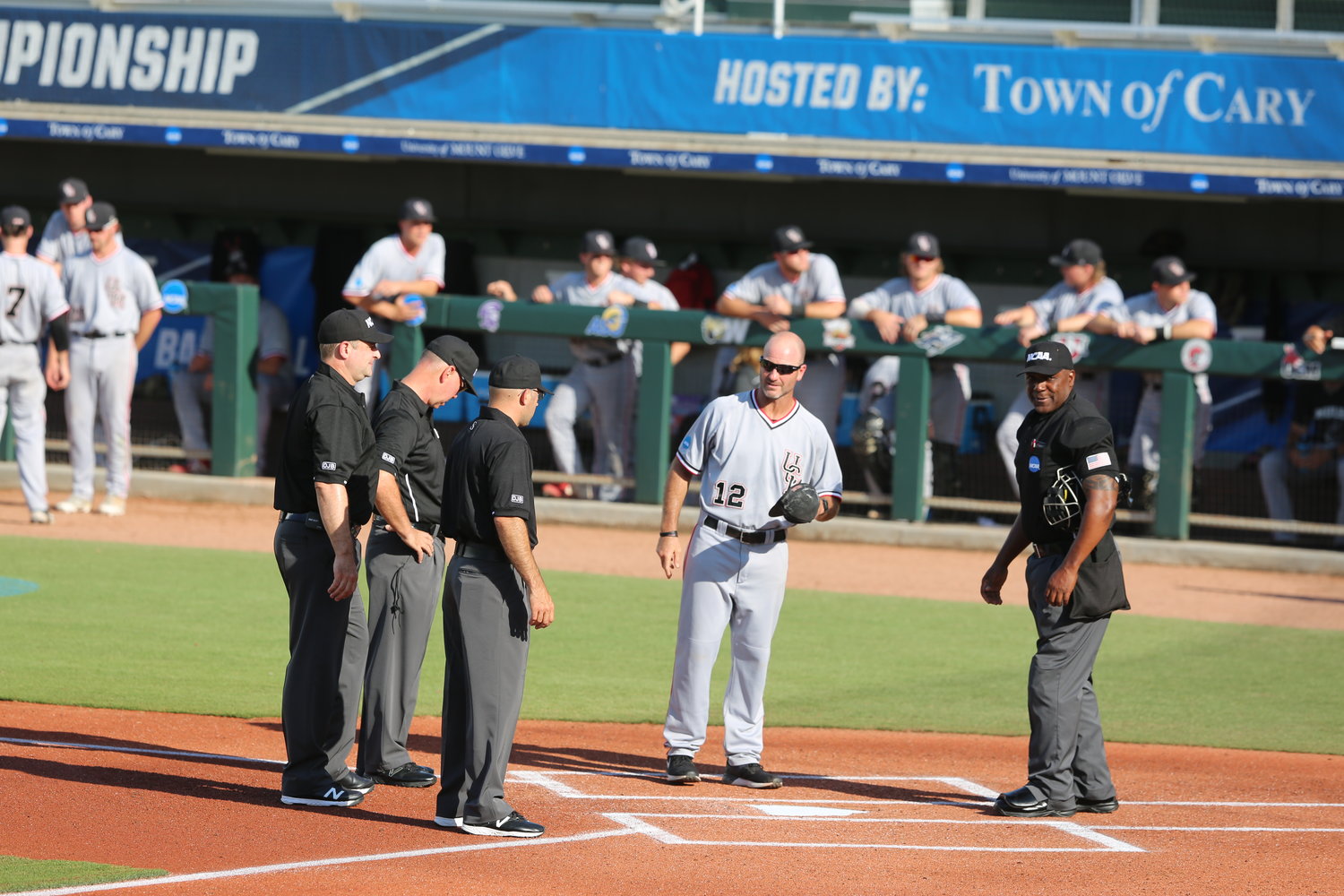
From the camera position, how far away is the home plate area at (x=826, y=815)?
19.6 feet

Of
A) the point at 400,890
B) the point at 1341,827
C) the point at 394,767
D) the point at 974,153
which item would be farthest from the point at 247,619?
the point at 974,153

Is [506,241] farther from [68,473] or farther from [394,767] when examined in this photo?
[394,767]

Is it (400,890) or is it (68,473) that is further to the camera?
(68,473)

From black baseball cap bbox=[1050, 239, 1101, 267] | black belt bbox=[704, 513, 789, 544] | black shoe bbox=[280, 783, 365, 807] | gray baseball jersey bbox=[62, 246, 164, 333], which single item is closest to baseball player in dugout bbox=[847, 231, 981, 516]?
black baseball cap bbox=[1050, 239, 1101, 267]

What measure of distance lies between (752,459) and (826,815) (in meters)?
1.40

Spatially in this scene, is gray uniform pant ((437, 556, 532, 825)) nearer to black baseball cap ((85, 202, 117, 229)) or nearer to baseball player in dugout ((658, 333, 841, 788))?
baseball player in dugout ((658, 333, 841, 788))

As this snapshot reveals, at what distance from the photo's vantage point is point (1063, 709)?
6445 mm

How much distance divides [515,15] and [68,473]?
5.78m

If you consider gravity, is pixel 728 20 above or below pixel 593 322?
above

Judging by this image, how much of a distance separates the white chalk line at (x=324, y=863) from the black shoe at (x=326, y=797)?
0.60m

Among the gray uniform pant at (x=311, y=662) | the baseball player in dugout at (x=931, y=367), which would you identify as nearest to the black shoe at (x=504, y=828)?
the gray uniform pant at (x=311, y=662)

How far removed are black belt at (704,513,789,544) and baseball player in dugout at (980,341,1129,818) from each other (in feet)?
3.19

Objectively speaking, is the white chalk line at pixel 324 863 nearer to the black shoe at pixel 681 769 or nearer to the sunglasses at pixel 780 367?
the black shoe at pixel 681 769

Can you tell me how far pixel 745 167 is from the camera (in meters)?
14.9
